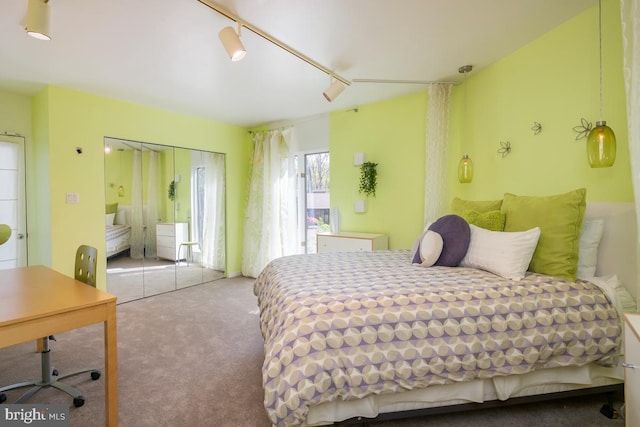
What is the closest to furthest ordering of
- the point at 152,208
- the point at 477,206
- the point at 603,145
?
the point at 603,145, the point at 477,206, the point at 152,208

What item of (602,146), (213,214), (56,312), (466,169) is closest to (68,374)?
(56,312)

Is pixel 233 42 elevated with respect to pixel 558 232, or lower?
elevated

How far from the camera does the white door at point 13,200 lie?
3230 mm

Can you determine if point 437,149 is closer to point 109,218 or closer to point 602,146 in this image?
point 602,146

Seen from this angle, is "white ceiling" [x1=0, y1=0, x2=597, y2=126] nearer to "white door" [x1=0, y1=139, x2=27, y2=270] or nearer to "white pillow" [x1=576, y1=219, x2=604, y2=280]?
"white door" [x1=0, y1=139, x2=27, y2=270]

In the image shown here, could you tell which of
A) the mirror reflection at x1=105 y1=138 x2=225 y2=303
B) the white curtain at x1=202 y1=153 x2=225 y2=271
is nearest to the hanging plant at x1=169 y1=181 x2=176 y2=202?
the mirror reflection at x1=105 y1=138 x2=225 y2=303

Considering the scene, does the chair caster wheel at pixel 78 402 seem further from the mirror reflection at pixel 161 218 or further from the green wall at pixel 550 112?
the green wall at pixel 550 112

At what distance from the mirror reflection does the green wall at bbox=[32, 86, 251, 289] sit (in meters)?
0.12

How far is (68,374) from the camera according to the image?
1964 mm

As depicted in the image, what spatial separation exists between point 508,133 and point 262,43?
225cm

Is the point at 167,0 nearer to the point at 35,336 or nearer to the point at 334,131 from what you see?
the point at 35,336

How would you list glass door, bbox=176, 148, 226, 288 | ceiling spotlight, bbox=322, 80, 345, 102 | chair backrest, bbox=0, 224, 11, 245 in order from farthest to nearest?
glass door, bbox=176, 148, 226, 288 < ceiling spotlight, bbox=322, 80, 345, 102 < chair backrest, bbox=0, 224, 11, 245

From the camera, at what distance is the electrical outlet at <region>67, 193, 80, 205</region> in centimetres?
323

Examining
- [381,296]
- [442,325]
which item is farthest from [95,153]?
[442,325]
